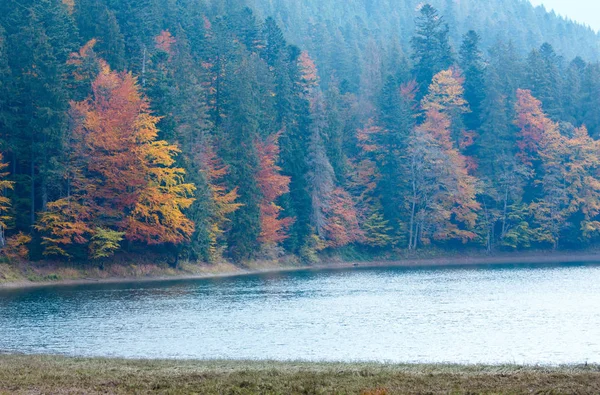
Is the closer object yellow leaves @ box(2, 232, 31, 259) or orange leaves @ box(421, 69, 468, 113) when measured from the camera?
yellow leaves @ box(2, 232, 31, 259)

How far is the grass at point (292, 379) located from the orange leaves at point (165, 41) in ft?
240

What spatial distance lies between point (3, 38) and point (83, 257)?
18780mm

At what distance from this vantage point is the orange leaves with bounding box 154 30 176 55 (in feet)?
306

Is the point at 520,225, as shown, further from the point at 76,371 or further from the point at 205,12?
the point at 76,371

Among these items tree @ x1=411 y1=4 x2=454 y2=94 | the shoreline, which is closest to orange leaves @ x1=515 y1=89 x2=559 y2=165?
the shoreline

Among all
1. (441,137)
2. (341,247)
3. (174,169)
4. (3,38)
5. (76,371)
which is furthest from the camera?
(441,137)

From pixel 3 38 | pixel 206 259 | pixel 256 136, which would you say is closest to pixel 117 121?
pixel 3 38

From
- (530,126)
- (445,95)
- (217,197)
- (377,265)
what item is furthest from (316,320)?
(445,95)

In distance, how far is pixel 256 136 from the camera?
8406 centimetres

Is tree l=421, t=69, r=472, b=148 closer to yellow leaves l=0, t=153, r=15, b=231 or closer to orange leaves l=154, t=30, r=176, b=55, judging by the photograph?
orange leaves l=154, t=30, r=176, b=55

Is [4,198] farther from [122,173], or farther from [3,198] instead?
[122,173]

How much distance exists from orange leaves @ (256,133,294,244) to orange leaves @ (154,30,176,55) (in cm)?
1838

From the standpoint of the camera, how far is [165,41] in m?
95.2

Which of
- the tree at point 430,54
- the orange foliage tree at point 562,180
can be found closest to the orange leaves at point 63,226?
the orange foliage tree at point 562,180
